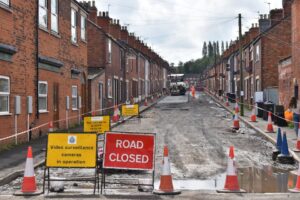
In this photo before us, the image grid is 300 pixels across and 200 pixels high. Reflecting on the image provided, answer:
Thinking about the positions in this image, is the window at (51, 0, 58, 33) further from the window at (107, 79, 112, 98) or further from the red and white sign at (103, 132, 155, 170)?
the window at (107, 79, 112, 98)

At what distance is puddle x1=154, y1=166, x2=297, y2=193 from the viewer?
35.9ft

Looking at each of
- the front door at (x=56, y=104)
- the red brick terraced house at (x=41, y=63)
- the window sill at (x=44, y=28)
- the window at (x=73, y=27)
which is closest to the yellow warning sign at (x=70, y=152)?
the red brick terraced house at (x=41, y=63)

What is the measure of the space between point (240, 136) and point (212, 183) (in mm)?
10791

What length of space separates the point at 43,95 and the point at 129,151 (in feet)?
37.4

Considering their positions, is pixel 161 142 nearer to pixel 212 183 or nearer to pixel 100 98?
pixel 212 183

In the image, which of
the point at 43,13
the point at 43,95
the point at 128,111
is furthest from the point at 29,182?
the point at 128,111

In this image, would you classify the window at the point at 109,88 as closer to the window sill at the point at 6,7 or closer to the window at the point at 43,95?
the window at the point at 43,95

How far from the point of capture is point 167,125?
2759cm

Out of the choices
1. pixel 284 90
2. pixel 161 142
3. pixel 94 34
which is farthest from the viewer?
pixel 94 34

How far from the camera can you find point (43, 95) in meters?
21.3

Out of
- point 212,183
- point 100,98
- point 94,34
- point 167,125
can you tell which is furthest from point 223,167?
point 94,34

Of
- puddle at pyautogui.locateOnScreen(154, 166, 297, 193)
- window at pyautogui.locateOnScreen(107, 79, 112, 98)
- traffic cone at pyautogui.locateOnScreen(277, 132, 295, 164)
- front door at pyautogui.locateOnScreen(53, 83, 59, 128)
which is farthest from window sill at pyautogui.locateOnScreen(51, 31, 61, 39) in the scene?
window at pyautogui.locateOnScreen(107, 79, 112, 98)

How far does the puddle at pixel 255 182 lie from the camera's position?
10941mm

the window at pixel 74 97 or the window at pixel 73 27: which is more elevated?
the window at pixel 73 27
